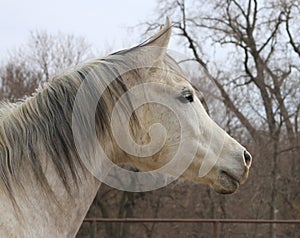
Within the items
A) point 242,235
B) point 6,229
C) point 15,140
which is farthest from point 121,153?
point 242,235

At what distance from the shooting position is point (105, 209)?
15.4m

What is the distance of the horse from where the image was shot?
1647mm

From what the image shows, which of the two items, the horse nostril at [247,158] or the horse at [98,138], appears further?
the horse nostril at [247,158]

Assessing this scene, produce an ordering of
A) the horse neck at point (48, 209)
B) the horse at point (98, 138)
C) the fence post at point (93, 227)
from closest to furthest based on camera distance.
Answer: the horse neck at point (48, 209)
the horse at point (98, 138)
the fence post at point (93, 227)

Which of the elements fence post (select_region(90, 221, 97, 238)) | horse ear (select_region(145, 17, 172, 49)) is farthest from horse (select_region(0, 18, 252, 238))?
fence post (select_region(90, 221, 97, 238))

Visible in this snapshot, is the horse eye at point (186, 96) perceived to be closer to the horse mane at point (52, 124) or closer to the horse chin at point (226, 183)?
the horse mane at point (52, 124)

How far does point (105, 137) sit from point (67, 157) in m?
0.17

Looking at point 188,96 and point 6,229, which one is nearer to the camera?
point 6,229

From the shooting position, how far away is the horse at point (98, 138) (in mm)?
1647

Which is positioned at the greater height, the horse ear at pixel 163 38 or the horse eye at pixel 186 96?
the horse ear at pixel 163 38

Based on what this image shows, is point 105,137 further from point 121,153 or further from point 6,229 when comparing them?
point 6,229

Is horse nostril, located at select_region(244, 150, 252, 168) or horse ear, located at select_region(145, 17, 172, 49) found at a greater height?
horse ear, located at select_region(145, 17, 172, 49)

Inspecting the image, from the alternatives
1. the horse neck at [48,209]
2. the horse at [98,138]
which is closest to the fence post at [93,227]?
the horse at [98,138]

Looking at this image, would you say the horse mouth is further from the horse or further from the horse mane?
the horse mane
